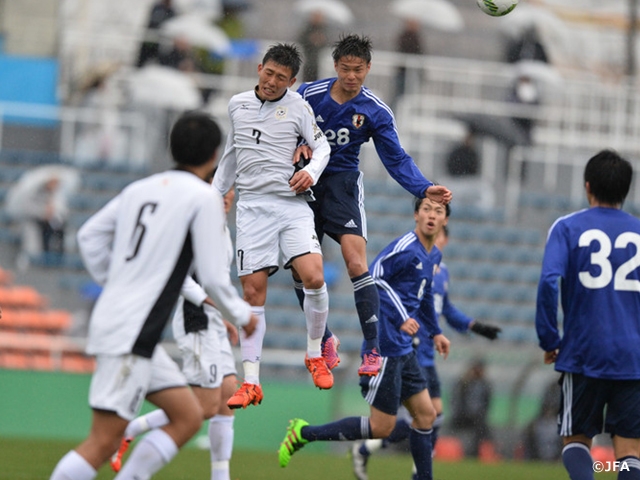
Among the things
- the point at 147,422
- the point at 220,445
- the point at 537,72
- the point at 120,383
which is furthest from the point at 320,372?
the point at 537,72

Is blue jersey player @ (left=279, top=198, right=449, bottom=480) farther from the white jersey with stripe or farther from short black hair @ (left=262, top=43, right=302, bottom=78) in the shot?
short black hair @ (left=262, top=43, right=302, bottom=78)

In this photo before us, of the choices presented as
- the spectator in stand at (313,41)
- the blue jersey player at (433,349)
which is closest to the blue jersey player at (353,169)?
the blue jersey player at (433,349)

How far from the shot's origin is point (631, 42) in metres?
23.8

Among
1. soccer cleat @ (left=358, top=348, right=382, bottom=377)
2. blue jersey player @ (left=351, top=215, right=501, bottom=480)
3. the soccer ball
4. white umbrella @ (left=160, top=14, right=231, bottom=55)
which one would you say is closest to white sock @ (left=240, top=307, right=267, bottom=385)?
soccer cleat @ (left=358, top=348, right=382, bottom=377)

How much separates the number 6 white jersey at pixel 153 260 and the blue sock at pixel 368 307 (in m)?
2.96

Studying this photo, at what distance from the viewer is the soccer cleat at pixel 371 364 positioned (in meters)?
8.77

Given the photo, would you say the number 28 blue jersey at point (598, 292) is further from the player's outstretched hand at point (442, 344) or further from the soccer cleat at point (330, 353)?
the player's outstretched hand at point (442, 344)

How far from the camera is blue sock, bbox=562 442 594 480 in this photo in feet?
24.2

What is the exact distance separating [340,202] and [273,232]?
627 mm

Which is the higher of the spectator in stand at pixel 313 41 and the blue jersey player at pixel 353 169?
the spectator in stand at pixel 313 41

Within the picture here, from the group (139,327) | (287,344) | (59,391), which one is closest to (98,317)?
(139,327)

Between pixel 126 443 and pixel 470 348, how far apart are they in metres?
7.26

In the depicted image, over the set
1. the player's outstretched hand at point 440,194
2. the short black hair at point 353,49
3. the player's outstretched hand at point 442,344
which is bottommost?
the player's outstretched hand at point 442,344

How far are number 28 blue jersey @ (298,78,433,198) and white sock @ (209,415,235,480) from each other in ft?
6.77
